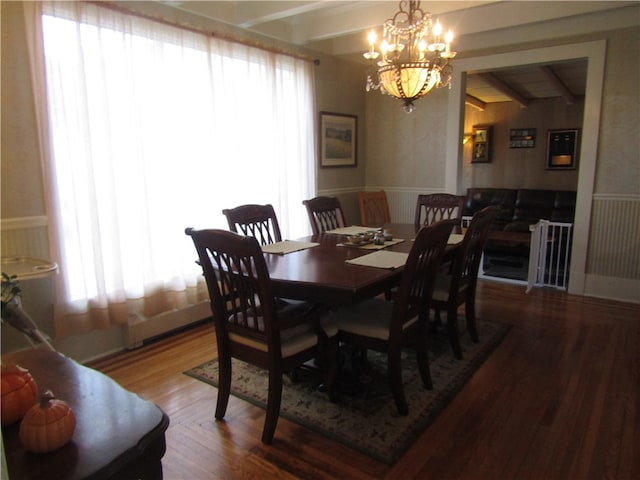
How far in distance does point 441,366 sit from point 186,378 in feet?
5.25

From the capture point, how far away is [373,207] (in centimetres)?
489

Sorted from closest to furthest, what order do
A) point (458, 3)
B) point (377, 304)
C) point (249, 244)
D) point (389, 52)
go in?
point (249, 244) < point (377, 304) < point (389, 52) < point (458, 3)

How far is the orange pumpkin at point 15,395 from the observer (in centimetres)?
82

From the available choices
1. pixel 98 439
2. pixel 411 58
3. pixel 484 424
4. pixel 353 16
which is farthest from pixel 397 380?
pixel 353 16

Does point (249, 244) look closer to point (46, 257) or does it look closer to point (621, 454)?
point (46, 257)

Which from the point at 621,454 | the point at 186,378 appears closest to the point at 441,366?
the point at 621,454

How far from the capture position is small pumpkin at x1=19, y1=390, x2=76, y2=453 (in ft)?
2.48

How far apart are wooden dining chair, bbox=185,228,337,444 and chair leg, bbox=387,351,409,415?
0.30 m

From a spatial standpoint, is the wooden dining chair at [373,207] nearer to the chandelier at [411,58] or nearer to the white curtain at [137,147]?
the white curtain at [137,147]

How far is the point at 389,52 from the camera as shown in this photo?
8.95 feet

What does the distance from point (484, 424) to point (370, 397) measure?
0.59 m

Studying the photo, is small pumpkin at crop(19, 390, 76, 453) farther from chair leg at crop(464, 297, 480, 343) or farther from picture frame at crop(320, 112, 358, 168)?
picture frame at crop(320, 112, 358, 168)

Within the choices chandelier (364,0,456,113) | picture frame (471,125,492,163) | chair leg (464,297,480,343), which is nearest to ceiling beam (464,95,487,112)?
picture frame (471,125,492,163)

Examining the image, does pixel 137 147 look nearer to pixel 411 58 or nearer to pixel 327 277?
pixel 327 277
